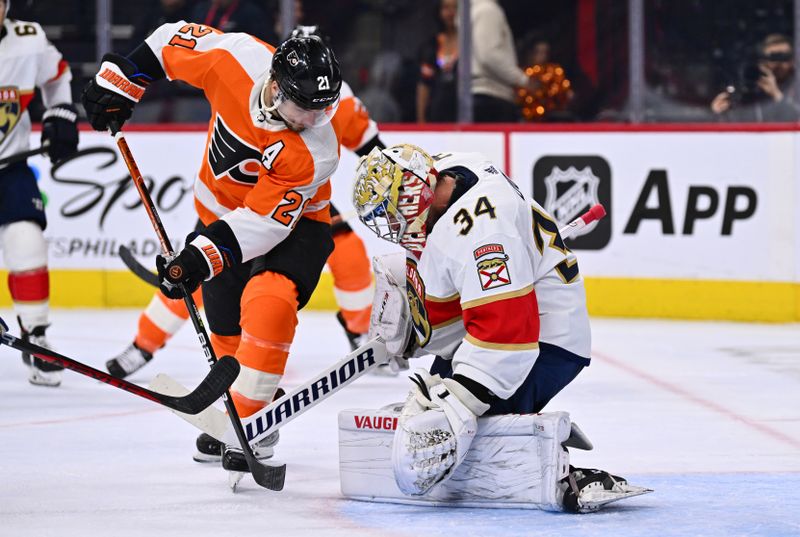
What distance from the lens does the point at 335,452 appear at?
3639 mm

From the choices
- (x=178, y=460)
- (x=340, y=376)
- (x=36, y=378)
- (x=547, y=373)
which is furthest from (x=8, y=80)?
(x=547, y=373)

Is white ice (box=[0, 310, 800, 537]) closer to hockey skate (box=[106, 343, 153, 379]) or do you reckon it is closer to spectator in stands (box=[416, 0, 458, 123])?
hockey skate (box=[106, 343, 153, 379])

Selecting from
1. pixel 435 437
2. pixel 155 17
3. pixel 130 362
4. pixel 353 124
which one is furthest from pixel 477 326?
pixel 155 17

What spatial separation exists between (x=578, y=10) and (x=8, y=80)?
2.74m

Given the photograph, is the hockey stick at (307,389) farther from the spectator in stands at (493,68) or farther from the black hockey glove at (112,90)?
the spectator in stands at (493,68)

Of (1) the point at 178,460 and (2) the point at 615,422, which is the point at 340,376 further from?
(2) the point at 615,422

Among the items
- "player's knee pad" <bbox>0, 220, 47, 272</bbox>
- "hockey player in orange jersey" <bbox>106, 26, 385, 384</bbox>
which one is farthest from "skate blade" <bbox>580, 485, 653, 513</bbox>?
"player's knee pad" <bbox>0, 220, 47, 272</bbox>

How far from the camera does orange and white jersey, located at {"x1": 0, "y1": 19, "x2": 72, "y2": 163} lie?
15.6ft

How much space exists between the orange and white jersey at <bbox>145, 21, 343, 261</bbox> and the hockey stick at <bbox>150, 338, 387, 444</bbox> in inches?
12.7

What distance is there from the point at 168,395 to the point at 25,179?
70.7 inches

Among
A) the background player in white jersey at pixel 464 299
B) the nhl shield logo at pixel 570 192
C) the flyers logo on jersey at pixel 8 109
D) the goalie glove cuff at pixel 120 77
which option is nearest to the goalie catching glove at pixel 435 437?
the background player in white jersey at pixel 464 299

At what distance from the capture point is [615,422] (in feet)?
13.2

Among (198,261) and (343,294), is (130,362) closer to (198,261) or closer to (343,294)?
(343,294)

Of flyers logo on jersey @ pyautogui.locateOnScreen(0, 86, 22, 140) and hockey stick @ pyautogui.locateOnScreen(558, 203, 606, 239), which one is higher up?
flyers logo on jersey @ pyautogui.locateOnScreen(0, 86, 22, 140)
